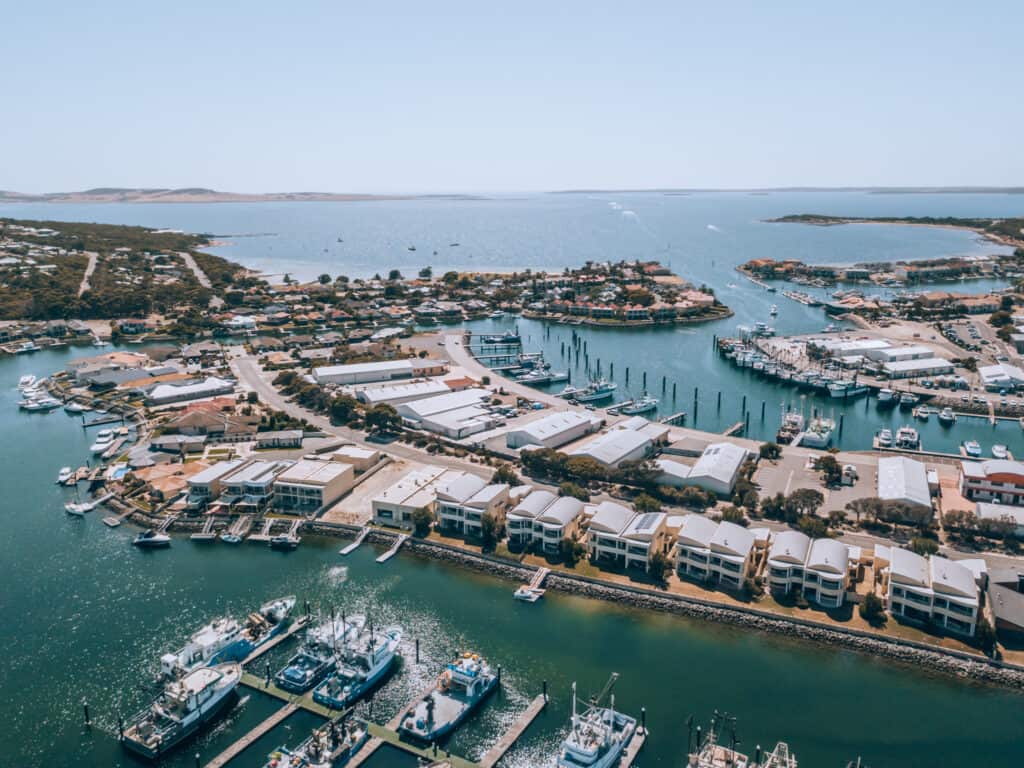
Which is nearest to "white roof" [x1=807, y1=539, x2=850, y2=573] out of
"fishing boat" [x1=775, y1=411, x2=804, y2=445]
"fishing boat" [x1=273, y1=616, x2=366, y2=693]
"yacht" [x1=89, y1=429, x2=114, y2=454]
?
"fishing boat" [x1=273, y1=616, x2=366, y2=693]

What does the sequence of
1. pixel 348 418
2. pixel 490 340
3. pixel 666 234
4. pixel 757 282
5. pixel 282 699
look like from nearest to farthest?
pixel 282 699 < pixel 348 418 < pixel 490 340 < pixel 757 282 < pixel 666 234

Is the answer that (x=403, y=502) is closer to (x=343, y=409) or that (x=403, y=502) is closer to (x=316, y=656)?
(x=316, y=656)

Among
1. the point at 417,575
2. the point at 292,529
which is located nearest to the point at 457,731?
the point at 417,575

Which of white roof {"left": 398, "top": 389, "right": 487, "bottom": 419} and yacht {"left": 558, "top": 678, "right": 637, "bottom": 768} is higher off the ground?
white roof {"left": 398, "top": 389, "right": 487, "bottom": 419}

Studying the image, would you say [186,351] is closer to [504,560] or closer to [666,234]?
[504,560]

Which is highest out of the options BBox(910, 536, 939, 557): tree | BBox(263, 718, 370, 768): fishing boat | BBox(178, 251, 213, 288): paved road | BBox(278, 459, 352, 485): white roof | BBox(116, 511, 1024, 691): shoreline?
BBox(178, 251, 213, 288): paved road

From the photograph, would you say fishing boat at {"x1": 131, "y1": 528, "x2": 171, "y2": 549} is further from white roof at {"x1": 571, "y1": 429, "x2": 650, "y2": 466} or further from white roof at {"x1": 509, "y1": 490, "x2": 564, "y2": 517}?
white roof at {"x1": 571, "y1": 429, "x2": 650, "y2": 466}
